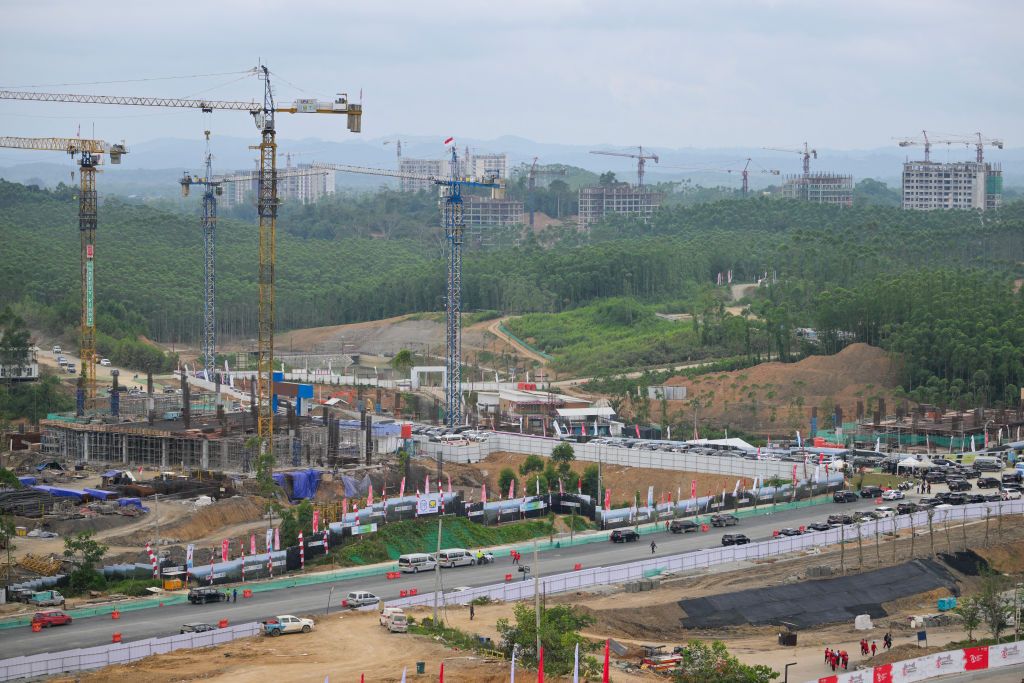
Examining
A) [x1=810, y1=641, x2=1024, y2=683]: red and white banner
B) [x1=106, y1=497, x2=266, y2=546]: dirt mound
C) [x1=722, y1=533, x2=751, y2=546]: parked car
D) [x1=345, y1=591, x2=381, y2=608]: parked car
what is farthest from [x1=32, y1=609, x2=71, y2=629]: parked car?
[x1=722, y1=533, x2=751, y2=546]: parked car

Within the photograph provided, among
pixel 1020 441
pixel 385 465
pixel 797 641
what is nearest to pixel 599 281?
pixel 1020 441

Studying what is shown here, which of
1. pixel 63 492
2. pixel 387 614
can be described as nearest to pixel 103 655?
pixel 387 614

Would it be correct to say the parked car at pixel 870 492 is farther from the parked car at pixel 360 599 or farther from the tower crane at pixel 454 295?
the parked car at pixel 360 599

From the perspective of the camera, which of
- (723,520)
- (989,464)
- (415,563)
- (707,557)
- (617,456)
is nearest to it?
(415,563)

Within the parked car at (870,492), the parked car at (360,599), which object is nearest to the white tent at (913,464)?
the parked car at (870,492)

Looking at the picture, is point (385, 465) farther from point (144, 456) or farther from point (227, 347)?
point (227, 347)

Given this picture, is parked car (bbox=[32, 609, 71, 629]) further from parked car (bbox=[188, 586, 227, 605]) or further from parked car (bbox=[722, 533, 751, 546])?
parked car (bbox=[722, 533, 751, 546])

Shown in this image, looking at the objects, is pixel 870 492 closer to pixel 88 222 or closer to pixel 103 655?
pixel 103 655
